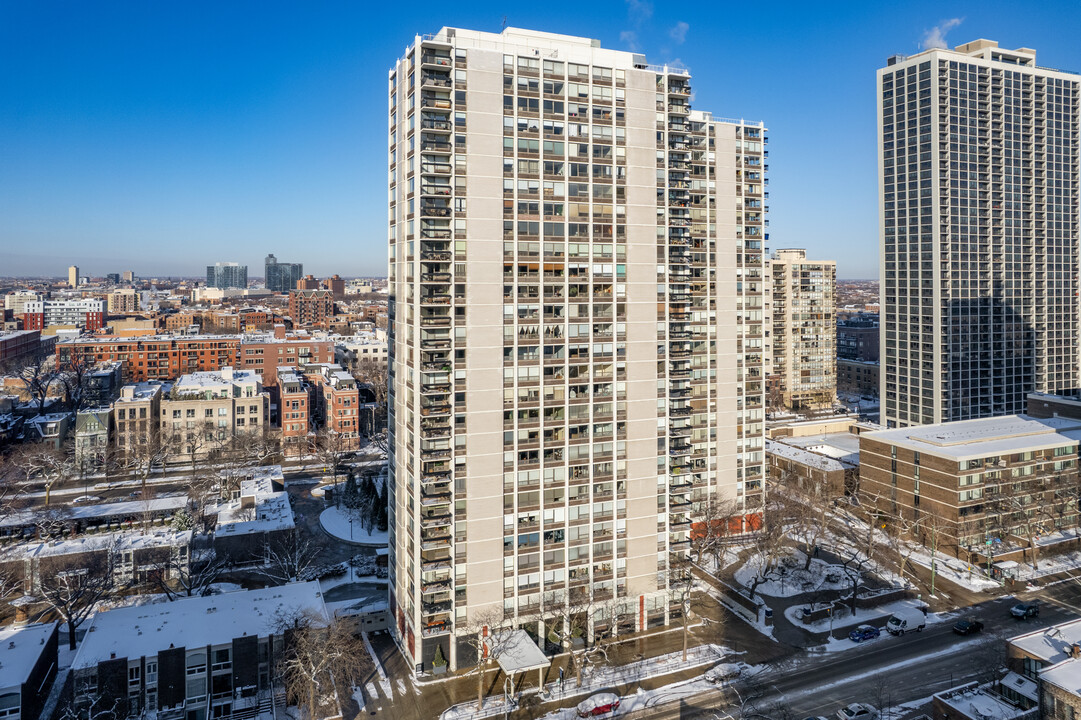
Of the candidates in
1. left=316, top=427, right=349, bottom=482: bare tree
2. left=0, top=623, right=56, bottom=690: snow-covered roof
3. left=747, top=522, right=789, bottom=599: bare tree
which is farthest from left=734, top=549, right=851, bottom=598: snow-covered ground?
left=316, top=427, right=349, bottom=482: bare tree

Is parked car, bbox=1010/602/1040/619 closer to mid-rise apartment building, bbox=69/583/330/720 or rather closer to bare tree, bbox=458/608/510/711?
bare tree, bbox=458/608/510/711

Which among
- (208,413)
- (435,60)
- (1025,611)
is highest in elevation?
(435,60)

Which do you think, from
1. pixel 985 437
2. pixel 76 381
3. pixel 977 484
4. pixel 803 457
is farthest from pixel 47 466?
pixel 985 437

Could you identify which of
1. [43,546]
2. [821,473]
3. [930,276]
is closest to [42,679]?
[43,546]

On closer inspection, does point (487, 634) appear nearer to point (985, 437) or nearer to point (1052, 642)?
point (1052, 642)

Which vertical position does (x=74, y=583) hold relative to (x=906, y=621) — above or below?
above

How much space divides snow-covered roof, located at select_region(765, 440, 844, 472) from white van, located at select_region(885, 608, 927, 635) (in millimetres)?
32437

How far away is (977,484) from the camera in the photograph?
76188 mm

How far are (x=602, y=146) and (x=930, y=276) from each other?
87166mm

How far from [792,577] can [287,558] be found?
51.6 meters

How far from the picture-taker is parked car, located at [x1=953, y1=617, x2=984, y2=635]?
2347 inches

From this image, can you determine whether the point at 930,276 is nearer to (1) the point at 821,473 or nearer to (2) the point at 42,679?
(1) the point at 821,473

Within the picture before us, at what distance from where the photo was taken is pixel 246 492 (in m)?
90.1

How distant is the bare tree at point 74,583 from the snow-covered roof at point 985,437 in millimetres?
83848
